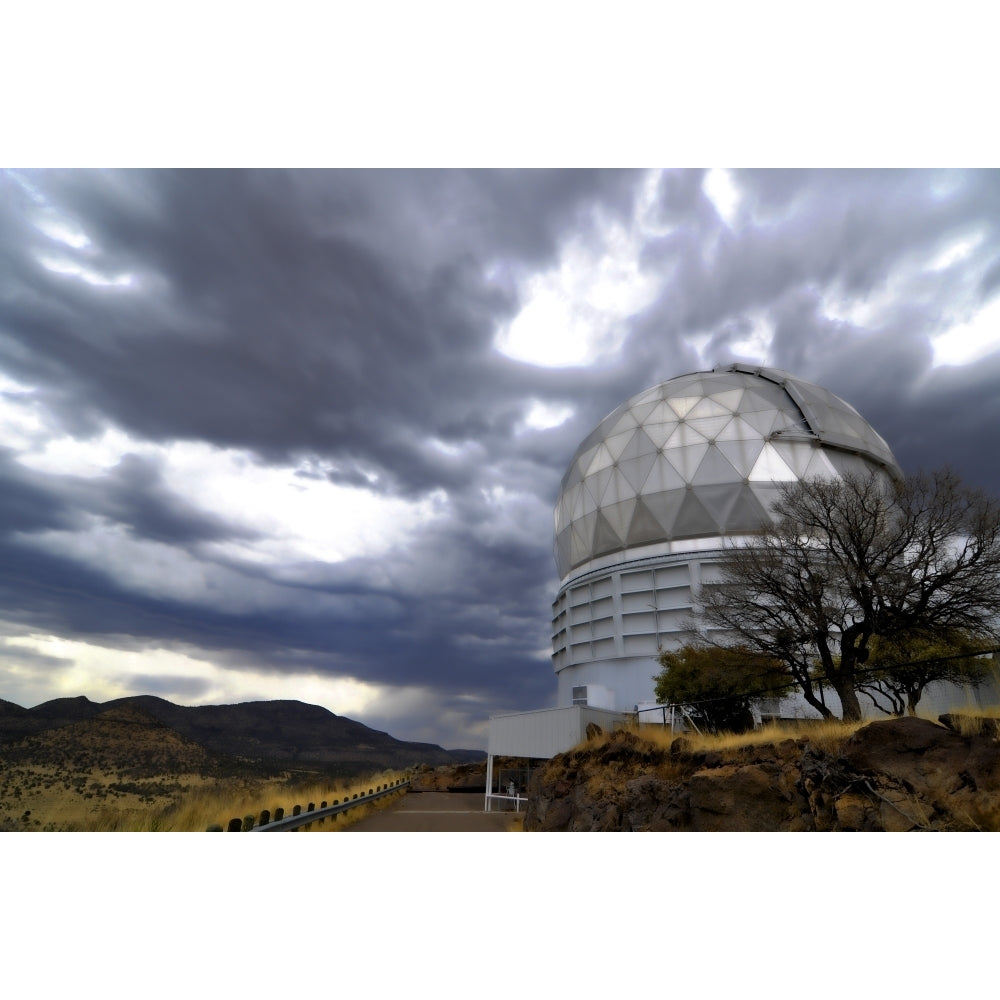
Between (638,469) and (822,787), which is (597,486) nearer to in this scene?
(638,469)

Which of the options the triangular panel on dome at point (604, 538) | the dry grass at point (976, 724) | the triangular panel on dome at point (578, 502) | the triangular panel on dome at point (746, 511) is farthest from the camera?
the triangular panel on dome at point (578, 502)

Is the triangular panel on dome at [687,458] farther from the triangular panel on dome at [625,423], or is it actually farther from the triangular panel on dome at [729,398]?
the triangular panel on dome at [625,423]

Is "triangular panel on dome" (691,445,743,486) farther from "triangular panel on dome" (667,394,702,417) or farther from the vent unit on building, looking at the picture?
the vent unit on building

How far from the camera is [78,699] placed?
48250 millimetres

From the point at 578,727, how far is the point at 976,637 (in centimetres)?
941

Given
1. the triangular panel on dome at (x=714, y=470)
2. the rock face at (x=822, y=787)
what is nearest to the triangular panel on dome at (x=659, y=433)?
the triangular panel on dome at (x=714, y=470)

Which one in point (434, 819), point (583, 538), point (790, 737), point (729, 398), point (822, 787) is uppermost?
point (729, 398)

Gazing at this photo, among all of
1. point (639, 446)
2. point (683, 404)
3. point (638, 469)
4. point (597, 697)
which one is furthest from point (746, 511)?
point (597, 697)

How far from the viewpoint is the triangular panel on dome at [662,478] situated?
77.2 ft

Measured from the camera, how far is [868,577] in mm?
12625

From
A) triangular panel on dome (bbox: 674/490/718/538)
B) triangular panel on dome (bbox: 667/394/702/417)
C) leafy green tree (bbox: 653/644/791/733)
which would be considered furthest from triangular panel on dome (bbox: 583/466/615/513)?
leafy green tree (bbox: 653/644/791/733)

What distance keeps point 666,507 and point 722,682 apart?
9.05m

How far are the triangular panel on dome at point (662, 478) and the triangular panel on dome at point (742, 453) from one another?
1925 millimetres

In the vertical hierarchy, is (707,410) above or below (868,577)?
above
